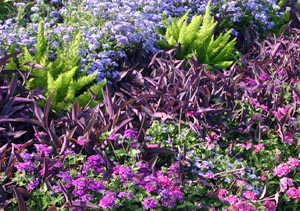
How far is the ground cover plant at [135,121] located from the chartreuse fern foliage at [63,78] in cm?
1

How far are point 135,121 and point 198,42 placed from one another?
5.02 ft

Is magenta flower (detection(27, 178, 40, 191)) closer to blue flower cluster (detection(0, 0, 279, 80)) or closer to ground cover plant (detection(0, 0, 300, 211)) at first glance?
ground cover plant (detection(0, 0, 300, 211))

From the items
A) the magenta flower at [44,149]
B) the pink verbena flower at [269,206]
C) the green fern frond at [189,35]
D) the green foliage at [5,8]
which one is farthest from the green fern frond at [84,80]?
the green foliage at [5,8]

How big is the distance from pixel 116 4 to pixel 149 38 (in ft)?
1.36

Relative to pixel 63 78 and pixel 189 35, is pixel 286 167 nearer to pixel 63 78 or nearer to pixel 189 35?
pixel 63 78

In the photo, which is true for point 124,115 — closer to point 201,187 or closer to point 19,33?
point 201,187

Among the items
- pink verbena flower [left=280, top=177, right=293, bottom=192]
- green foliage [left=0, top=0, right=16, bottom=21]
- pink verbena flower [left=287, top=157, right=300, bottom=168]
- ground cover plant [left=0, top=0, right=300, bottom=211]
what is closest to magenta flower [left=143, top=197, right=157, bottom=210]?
ground cover plant [left=0, top=0, right=300, bottom=211]

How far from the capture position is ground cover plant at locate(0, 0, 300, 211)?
2.75 metres

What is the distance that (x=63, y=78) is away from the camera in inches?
147

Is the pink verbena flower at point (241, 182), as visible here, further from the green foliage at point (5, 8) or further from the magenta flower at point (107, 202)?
the green foliage at point (5, 8)

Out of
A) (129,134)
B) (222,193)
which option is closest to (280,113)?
(222,193)

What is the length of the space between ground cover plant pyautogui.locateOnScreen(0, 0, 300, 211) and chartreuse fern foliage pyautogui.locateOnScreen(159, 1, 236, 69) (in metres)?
0.06

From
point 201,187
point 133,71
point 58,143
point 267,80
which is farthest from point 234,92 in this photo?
point 58,143

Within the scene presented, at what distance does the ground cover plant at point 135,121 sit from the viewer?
9.04 feet
